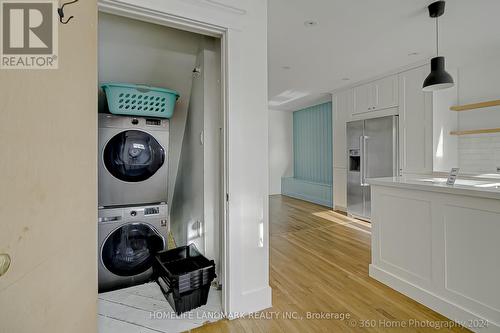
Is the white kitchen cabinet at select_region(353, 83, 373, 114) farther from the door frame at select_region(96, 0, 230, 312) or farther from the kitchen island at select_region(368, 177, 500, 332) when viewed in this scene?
the door frame at select_region(96, 0, 230, 312)

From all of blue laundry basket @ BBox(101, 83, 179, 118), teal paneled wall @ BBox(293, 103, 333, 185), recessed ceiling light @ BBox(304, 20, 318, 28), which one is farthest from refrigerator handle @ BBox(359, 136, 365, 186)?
blue laundry basket @ BBox(101, 83, 179, 118)

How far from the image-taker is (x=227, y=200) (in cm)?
171

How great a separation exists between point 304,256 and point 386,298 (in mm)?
976

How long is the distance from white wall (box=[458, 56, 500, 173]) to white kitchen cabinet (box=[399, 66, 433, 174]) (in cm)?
67

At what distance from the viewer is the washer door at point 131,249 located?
2035 mm

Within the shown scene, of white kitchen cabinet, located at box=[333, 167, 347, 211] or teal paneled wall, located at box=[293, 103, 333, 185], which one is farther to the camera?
teal paneled wall, located at box=[293, 103, 333, 185]

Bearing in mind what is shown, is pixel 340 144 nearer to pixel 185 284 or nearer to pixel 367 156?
pixel 367 156

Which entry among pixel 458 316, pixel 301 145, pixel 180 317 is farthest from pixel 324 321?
pixel 301 145

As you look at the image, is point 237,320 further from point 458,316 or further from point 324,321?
point 458,316

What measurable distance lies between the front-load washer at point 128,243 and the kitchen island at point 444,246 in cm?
201

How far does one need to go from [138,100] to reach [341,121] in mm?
3955

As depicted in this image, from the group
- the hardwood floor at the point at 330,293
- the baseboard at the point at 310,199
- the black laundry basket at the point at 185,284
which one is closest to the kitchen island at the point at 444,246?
the hardwood floor at the point at 330,293

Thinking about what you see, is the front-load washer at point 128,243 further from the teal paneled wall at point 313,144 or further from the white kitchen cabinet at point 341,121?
the teal paneled wall at point 313,144

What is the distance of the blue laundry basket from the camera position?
190 cm
